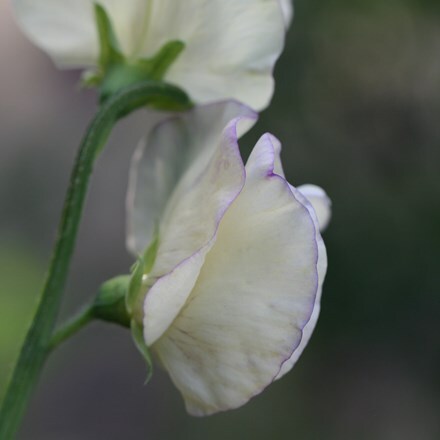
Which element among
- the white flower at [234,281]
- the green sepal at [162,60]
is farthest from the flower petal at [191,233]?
the green sepal at [162,60]

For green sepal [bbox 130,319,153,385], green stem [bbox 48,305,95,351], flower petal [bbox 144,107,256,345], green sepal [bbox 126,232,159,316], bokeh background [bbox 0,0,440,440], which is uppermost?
flower petal [bbox 144,107,256,345]

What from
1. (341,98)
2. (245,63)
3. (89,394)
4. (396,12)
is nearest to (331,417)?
(89,394)

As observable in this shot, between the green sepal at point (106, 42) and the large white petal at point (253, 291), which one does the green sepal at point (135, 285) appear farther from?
the green sepal at point (106, 42)

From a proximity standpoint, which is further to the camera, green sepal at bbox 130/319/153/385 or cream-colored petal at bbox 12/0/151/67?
cream-colored petal at bbox 12/0/151/67

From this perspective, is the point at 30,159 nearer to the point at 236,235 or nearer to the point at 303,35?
the point at 303,35

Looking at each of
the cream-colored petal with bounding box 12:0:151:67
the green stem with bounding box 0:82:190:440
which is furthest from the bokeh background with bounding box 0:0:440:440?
the green stem with bounding box 0:82:190:440

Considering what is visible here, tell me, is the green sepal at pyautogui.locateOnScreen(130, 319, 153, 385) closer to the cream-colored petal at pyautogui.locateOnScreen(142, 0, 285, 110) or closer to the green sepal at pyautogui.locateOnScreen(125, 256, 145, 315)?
the green sepal at pyautogui.locateOnScreen(125, 256, 145, 315)

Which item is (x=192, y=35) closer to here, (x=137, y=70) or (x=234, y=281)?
(x=137, y=70)
